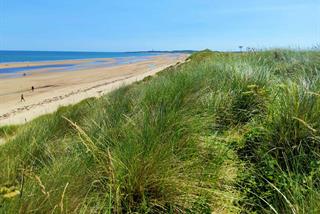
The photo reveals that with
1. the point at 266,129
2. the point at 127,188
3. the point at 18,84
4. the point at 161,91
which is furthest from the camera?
the point at 18,84

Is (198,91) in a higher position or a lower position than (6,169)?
higher

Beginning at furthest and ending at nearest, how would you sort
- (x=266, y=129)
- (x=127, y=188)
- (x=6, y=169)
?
Result: 1. (x=266, y=129)
2. (x=6, y=169)
3. (x=127, y=188)

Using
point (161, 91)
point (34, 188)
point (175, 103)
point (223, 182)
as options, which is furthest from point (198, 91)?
point (34, 188)

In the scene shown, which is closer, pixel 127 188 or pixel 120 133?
pixel 127 188

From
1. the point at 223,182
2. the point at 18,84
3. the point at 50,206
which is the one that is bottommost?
the point at 18,84

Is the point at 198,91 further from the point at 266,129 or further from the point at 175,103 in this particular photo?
the point at 266,129

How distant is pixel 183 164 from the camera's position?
3221mm

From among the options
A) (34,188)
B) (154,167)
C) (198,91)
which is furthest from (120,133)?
(198,91)

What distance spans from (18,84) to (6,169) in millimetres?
34614

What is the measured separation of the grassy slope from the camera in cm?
264

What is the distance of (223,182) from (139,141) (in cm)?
82

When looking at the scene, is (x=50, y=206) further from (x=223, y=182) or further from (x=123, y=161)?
(x=223, y=182)

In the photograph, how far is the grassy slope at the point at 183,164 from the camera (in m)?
2.64

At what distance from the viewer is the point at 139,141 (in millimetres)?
3262
